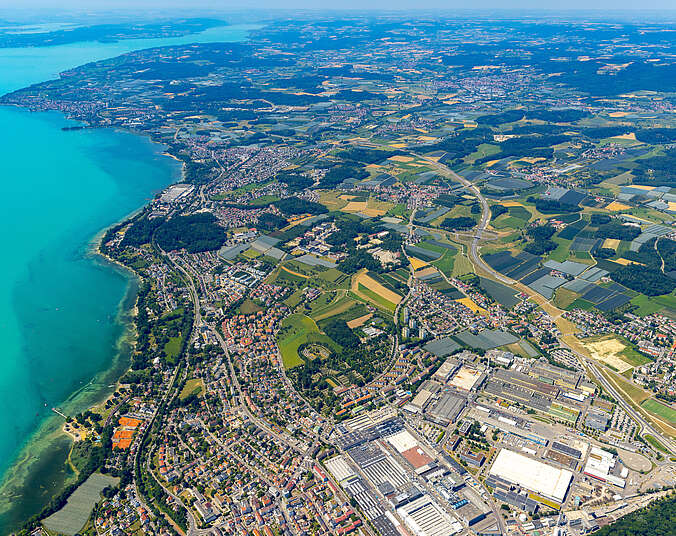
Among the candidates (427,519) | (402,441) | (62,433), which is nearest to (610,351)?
(402,441)

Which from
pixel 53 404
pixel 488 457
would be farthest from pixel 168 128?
pixel 488 457

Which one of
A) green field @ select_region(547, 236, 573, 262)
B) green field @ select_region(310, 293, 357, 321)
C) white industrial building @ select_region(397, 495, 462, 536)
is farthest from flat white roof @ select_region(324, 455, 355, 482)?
green field @ select_region(547, 236, 573, 262)

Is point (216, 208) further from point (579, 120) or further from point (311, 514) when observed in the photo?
point (579, 120)

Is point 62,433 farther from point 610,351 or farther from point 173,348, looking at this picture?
point 610,351

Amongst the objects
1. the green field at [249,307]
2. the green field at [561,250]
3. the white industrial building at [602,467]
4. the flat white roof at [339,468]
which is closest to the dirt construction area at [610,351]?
the white industrial building at [602,467]

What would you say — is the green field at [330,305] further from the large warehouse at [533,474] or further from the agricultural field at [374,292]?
the large warehouse at [533,474]
